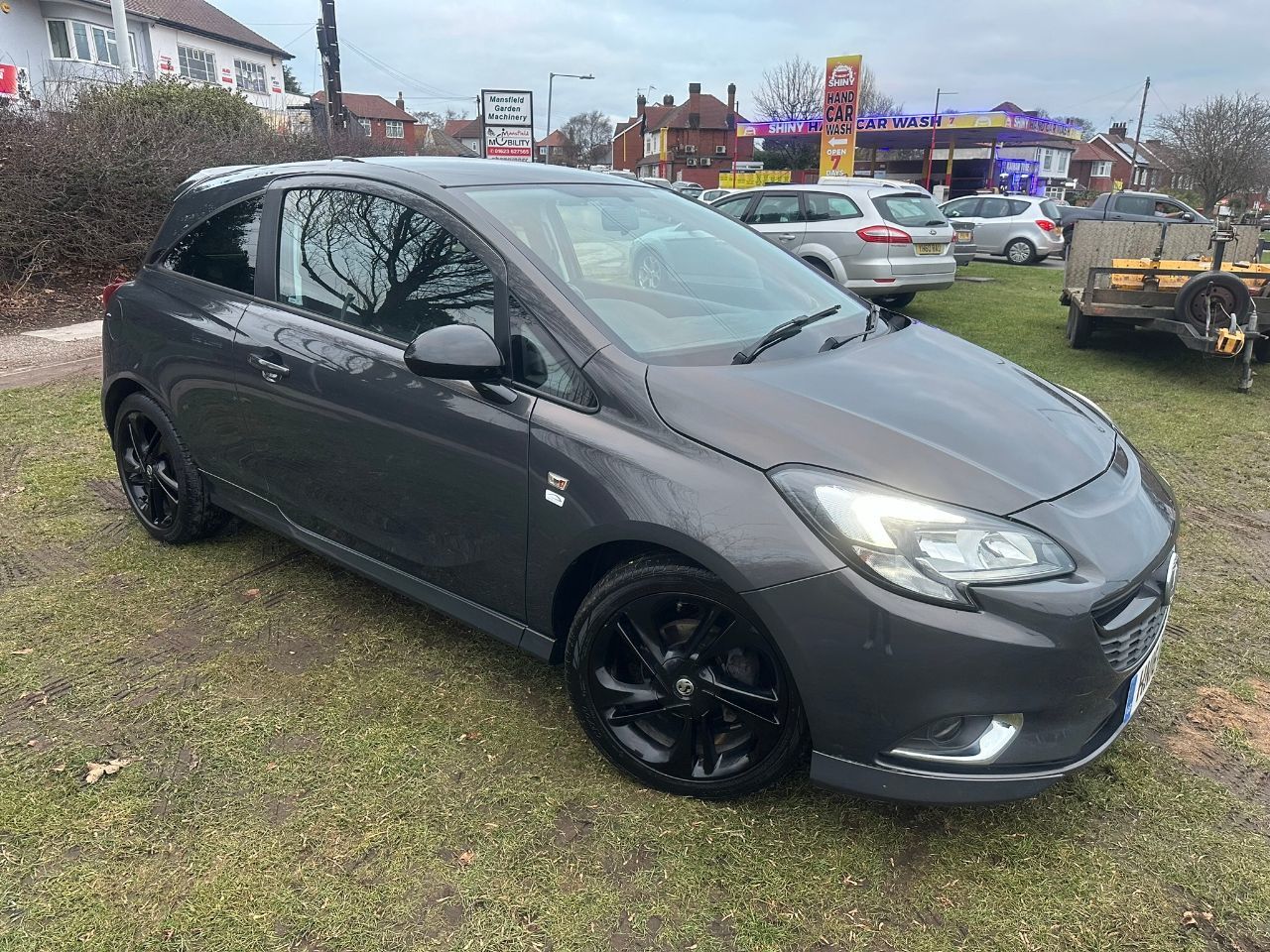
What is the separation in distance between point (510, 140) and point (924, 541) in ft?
57.7

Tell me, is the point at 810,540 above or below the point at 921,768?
above

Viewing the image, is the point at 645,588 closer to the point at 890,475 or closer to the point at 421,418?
the point at 890,475

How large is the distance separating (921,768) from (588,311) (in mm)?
1502

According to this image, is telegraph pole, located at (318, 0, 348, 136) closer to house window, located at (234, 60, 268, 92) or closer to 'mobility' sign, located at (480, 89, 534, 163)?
'mobility' sign, located at (480, 89, 534, 163)

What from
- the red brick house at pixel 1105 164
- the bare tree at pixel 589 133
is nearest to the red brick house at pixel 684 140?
the bare tree at pixel 589 133

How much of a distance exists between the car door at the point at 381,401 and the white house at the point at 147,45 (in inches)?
1079

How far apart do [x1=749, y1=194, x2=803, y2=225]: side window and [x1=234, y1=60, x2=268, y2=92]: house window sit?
4714 cm

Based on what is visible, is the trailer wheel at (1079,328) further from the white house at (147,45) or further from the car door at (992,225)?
the white house at (147,45)

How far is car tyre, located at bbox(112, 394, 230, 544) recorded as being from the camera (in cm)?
379

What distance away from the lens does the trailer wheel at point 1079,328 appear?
333 inches

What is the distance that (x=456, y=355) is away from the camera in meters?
2.46

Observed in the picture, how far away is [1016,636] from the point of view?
6.53 feet

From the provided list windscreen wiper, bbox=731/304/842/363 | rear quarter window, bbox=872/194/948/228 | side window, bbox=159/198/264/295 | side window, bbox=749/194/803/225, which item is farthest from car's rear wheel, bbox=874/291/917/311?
side window, bbox=159/198/264/295

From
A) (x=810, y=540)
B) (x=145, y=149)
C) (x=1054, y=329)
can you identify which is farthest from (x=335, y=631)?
(x=145, y=149)
